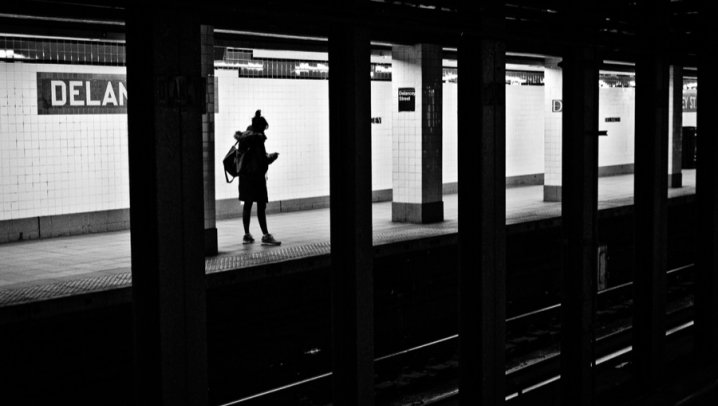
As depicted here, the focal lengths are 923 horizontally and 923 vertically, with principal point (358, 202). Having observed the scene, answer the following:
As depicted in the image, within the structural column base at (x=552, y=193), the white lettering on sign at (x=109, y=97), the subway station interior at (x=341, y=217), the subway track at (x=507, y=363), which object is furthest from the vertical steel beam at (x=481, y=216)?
the structural column base at (x=552, y=193)

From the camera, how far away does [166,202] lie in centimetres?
335

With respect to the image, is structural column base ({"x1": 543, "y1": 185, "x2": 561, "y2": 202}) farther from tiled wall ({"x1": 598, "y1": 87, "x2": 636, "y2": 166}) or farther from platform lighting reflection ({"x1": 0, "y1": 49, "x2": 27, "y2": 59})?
platform lighting reflection ({"x1": 0, "y1": 49, "x2": 27, "y2": 59})

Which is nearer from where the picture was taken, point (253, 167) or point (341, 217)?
point (341, 217)

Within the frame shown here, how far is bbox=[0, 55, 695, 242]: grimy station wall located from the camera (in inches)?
542

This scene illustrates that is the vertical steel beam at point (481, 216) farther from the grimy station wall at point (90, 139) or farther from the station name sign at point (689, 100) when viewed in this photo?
the station name sign at point (689, 100)

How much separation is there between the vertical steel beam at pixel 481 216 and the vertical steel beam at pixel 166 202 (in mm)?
1713

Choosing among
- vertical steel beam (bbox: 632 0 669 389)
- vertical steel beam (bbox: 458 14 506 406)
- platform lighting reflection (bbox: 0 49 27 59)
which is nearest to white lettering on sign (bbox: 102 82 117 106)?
platform lighting reflection (bbox: 0 49 27 59)

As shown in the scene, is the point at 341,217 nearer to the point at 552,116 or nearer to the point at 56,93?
the point at 56,93

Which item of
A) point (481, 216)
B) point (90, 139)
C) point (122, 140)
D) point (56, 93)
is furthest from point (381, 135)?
point (481, 216)

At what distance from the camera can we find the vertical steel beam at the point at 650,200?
20.2 feet

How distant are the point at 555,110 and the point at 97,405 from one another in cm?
1570

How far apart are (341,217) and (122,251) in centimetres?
913

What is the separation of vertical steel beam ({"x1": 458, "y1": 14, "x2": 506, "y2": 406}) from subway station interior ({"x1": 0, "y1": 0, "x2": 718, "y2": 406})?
0.01 m

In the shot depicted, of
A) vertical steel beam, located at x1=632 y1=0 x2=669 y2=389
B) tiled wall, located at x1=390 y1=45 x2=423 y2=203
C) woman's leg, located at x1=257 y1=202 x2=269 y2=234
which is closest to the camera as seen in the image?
vertical steel beam, located at x1=632 y1=0 x2=669 y2=389
